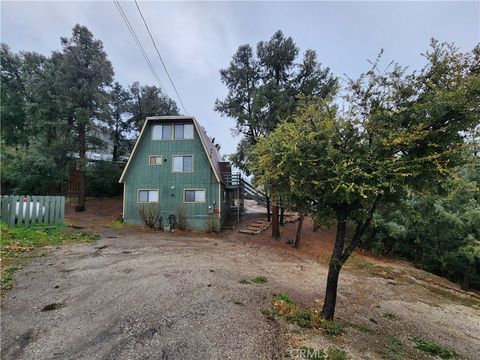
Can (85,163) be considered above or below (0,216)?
above

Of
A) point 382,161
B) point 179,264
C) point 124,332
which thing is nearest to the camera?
point 124,332

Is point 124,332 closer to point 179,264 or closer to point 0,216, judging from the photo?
point 179,264

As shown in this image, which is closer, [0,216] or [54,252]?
[54,252]

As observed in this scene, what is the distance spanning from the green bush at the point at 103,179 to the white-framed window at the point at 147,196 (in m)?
7.67

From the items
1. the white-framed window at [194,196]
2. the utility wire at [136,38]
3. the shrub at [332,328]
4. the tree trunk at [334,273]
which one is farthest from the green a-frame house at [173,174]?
the shrub at [332,328]

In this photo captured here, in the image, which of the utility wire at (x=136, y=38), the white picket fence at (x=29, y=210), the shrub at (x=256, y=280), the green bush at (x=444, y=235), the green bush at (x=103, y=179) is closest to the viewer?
the shrub at (x=256, y=280)

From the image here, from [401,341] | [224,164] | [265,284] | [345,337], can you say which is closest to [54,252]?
[265,284]

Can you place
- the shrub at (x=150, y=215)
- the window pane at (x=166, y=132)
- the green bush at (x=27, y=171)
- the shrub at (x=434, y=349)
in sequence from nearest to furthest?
the shrub at (x=434, y=349)
the shrub at (x=150, y=215)
the window pane at (x=166, y=132)
the green bush at (x=27, y=171)

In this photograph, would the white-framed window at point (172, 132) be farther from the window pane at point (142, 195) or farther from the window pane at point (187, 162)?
the window pane at point (142, 195)

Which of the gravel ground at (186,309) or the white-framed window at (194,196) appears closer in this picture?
the gravel ground at (186,309)

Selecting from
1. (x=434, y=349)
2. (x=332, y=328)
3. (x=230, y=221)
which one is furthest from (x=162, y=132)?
(x=434, y=349)

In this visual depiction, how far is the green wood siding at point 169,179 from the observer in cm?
1722

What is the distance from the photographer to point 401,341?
5.02m

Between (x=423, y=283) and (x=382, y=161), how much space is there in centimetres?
932
